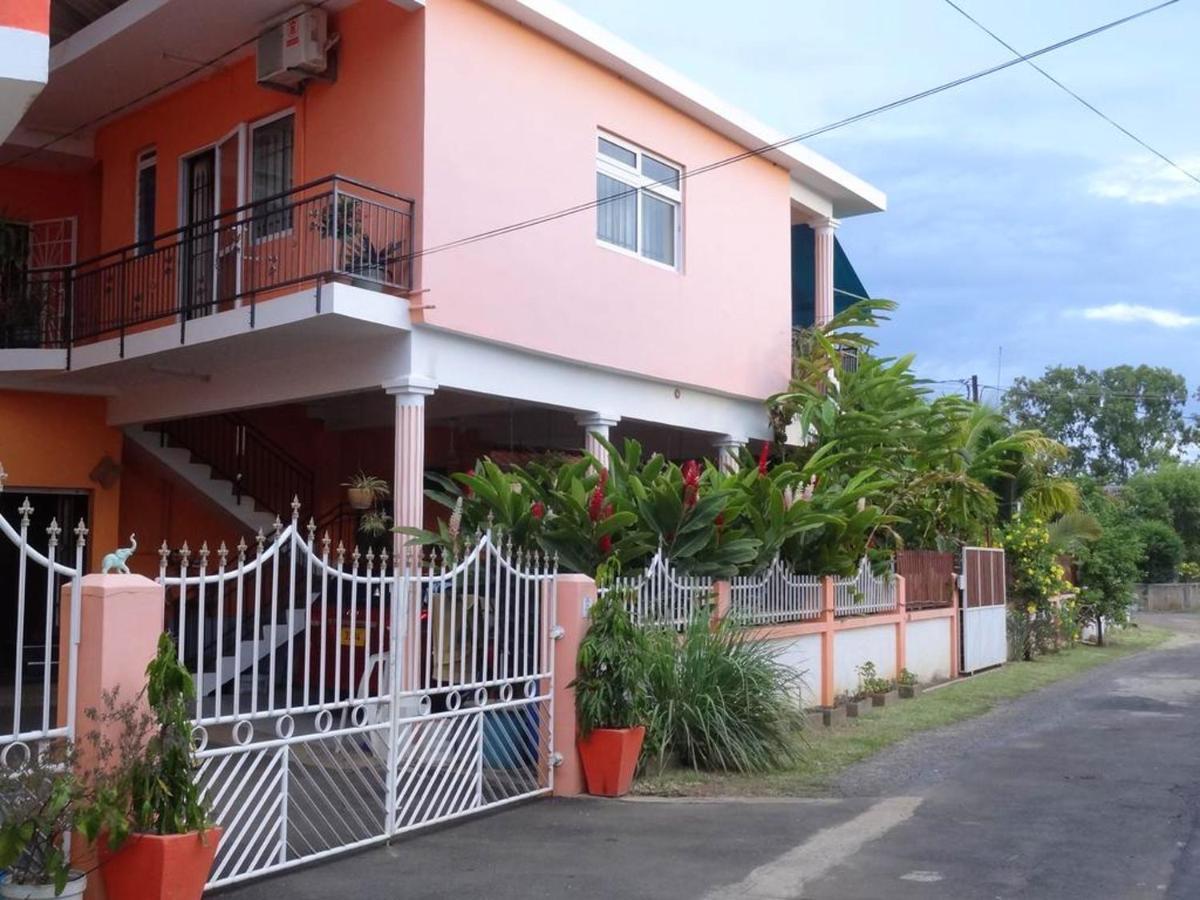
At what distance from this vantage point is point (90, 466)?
50.3ft

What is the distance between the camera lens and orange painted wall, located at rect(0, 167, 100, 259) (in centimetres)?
1652

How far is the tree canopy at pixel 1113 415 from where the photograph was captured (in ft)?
222

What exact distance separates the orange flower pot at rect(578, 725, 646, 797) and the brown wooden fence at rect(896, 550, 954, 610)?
808 cm

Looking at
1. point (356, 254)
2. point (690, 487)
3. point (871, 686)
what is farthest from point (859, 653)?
point (356, 254)

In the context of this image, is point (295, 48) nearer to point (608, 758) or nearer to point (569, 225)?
point (569, 225)

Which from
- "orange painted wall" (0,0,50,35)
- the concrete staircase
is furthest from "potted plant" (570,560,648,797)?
the concrete staircase

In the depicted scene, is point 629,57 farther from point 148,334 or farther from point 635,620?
point 635,620

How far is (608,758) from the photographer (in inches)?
368

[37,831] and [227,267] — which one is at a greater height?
[227,267]

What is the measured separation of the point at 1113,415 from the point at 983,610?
53179 mm

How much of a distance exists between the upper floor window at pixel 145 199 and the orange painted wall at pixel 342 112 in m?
0.21

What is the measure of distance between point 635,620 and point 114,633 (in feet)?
16.0

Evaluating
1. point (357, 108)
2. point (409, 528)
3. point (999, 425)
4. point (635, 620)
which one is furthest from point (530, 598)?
point (999, 425)

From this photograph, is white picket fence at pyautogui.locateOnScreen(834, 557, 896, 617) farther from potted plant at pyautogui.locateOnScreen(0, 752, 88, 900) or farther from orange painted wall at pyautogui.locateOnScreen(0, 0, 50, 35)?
potted plant at pyautogui.locateOnScreen(0, 752, 88, 900)
